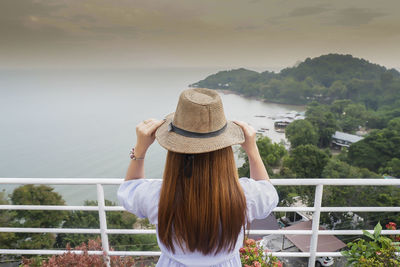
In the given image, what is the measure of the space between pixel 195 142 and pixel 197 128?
4cm

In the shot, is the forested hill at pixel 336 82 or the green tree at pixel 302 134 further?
the forested hill at pixel 336 82

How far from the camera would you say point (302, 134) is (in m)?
36.8

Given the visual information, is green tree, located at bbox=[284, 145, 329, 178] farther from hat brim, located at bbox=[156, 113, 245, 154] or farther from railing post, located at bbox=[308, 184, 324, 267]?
hat brim, located at bbox=[156, 113, 245, 154]

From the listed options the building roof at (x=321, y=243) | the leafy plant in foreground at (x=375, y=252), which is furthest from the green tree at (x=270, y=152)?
the leafy plant in foreground at (x=375, y=252)

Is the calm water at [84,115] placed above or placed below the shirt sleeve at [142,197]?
below

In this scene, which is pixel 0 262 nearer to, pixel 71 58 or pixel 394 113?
pixel 394 113

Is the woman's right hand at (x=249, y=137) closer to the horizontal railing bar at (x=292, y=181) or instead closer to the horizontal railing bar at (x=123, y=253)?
the horizontal railing bar at (x=292, y=181)

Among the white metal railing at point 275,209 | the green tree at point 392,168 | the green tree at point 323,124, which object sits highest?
the white metal railing at point 275,209

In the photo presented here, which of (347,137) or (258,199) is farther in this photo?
(347,137)

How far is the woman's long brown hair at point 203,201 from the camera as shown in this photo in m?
0.64

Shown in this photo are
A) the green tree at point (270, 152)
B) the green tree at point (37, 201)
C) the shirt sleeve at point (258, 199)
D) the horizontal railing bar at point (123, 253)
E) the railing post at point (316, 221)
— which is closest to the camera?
the shirt sleeve at point (258, 199)

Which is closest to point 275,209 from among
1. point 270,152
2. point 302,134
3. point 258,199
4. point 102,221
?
point 258,199

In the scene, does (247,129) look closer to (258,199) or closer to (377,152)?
(258,199)

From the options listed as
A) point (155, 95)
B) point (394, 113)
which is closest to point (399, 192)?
point (394, 113)
